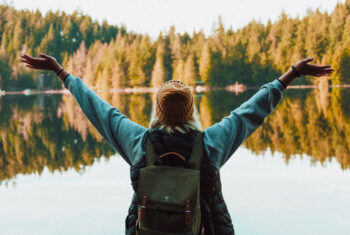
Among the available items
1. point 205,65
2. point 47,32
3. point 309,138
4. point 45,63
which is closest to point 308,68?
Answer: point 45,63

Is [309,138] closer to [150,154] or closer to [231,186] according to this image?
[231,186]

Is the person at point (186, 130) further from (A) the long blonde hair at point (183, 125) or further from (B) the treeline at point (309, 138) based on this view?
(B) the treeline at point (309, 138)

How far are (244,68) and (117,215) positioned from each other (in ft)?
270

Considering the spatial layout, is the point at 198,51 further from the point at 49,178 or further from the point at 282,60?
the point at 49,178


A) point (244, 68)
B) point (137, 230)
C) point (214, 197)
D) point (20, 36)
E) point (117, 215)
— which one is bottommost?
point (117, 215)

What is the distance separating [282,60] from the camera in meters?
81.9

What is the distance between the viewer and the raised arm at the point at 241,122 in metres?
2.03

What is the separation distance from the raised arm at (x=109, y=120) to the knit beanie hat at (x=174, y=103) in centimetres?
15

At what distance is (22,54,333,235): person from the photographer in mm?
2000

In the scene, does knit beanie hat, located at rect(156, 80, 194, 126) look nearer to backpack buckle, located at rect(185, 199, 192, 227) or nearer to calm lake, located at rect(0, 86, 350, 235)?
backpack buckle, located at rect(185, 199, 192, 227)

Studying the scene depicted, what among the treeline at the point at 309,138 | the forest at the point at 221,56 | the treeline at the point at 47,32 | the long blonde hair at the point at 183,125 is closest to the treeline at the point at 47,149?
the treeline at the point at 309,138

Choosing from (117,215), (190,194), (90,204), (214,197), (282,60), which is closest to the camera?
(190,194)

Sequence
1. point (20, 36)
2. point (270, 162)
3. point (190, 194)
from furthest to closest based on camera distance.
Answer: point (20, 36)
point (270, 162)
point (190, 194)

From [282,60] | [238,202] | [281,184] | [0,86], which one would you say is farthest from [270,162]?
[0,86]
